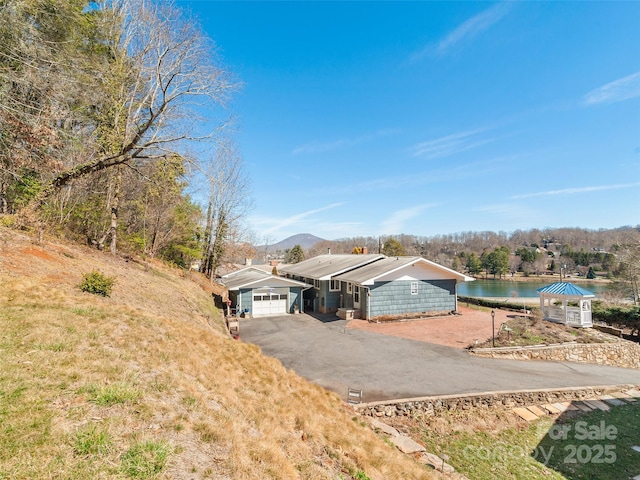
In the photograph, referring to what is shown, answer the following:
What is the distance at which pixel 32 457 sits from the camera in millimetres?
2830

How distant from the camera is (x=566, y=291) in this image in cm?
1873

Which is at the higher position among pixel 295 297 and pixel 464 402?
pixel 295 297

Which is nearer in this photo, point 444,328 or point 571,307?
point 444,328

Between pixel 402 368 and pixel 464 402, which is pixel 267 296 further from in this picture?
pixel 464 402

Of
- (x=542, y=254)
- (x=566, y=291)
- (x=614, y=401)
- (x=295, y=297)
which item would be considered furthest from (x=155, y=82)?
(x=542, y=254)

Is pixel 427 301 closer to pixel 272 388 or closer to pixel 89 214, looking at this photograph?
pixel 272 388

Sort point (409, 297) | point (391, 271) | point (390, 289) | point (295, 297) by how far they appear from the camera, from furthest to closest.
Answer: point (295, 297) < point (409, 297) < point (390, 289) < point (391, 271)

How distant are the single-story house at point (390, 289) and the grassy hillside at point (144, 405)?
11.8 meters

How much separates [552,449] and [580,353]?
29.9 feet

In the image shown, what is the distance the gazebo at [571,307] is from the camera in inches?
725

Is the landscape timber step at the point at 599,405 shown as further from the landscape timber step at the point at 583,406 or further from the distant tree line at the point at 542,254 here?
the distant tree line at the point at 542,254

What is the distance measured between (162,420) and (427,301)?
19748mm

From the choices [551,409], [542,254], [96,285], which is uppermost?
[542,254]

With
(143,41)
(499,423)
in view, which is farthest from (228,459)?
(143,41)
